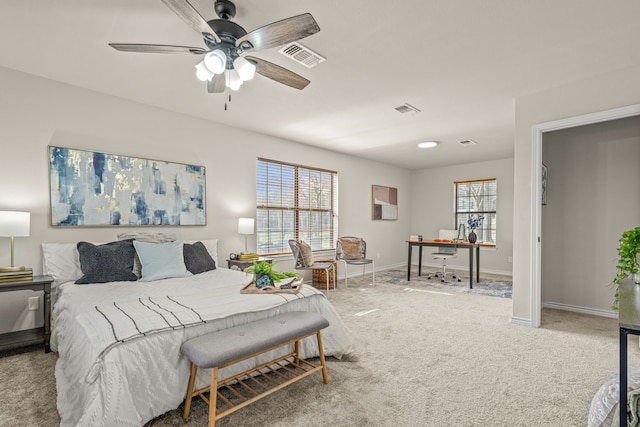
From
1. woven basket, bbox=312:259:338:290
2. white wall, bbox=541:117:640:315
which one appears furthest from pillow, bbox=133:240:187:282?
white wall, bbox=541:117:640:315

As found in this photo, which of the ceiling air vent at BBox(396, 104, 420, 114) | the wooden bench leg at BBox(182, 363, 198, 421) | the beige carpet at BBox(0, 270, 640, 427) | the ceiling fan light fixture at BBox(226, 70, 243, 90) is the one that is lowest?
the beige carpet at BBox(0, 270, 640, 427)

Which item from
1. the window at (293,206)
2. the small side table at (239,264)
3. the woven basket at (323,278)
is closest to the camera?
the small side table at (239,264)

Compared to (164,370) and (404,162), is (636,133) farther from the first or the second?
(164,370)

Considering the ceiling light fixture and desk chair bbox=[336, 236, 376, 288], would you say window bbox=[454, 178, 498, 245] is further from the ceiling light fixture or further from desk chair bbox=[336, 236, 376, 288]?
desk chair bbox=[336, 236, 376, 288]

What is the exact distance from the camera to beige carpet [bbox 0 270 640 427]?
180cm

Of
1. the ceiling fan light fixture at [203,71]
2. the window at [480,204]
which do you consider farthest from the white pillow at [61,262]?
the window at [480,204]

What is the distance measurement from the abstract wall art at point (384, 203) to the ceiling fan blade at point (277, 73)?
4.73 meters

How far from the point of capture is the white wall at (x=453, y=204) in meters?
6.74

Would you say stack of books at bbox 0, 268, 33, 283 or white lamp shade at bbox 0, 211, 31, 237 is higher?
white lamp shade at bbox 0, 211, 31, 237

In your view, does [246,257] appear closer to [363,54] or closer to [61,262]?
[61,262]

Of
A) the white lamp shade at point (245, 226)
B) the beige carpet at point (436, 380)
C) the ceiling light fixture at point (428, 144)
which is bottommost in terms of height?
the beige carpet at point (436, 380)

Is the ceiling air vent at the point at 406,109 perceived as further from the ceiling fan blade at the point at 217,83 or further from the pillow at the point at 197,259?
the pillow at the point at 197,259

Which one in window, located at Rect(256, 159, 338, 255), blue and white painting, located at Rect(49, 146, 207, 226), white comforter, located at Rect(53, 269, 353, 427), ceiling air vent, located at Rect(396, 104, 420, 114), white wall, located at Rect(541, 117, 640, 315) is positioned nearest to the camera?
white comforter, located at Rect(53, 269, 353, 427)

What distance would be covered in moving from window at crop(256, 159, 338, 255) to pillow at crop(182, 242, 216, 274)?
→ 4.35 feet
